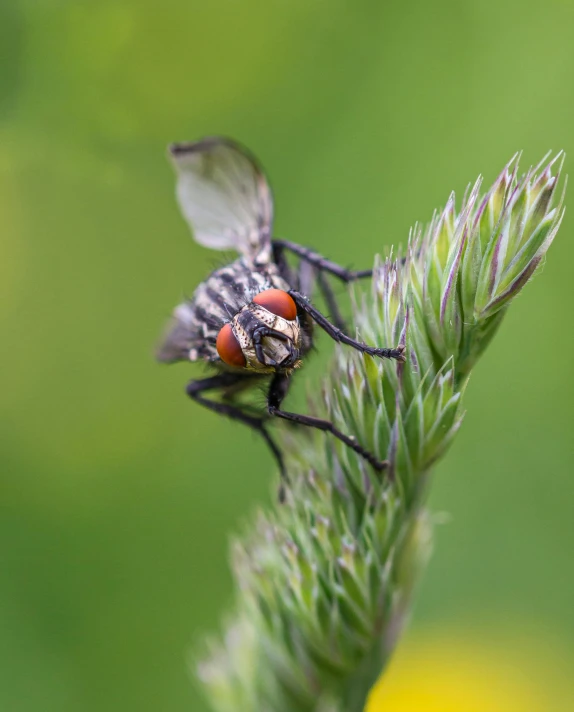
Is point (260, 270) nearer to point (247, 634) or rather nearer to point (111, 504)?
point (247, 634)

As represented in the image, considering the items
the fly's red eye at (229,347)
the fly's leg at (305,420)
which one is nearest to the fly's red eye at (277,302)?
the fly's red eye at (229,347)

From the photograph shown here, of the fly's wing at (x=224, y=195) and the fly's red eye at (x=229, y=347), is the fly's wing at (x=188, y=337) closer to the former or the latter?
the fly's red eye at (x=229, y=347)

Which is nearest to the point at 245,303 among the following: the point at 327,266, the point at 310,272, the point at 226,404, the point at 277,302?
the point at 277,302

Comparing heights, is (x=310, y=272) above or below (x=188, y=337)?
above

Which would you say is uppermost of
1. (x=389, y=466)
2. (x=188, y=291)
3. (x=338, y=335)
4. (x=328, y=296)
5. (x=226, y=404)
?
(x=188, y=291)

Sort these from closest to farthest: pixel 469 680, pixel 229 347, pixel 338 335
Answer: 1. pixel 338 335
2. pixel 229 347
3. pixel 469 680

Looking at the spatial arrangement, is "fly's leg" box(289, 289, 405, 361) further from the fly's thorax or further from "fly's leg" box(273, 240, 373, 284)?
"fly's leg" box(273, 240, 373, 284)

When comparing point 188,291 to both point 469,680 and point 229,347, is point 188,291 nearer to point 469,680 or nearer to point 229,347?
point 229,347
